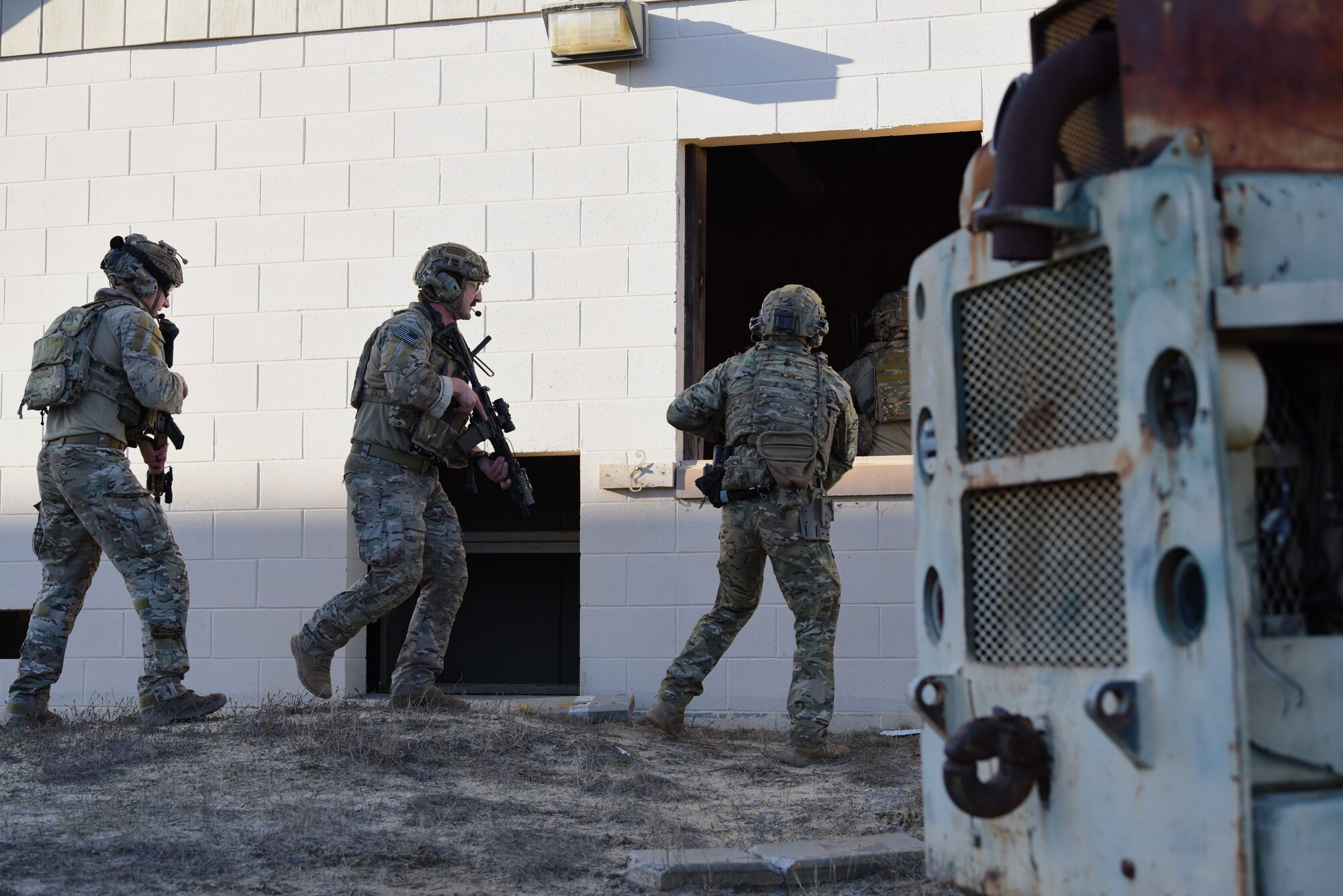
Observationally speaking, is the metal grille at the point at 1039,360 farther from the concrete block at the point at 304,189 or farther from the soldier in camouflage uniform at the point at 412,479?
Answer: the concrete block at the point at 304,189

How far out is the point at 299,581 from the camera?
7.79 metres

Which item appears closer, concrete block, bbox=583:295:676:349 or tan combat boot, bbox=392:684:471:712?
tan combat boot, bbox=392:684:471:712

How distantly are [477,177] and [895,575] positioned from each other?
321 centimetres

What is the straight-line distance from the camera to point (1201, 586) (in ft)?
7.02

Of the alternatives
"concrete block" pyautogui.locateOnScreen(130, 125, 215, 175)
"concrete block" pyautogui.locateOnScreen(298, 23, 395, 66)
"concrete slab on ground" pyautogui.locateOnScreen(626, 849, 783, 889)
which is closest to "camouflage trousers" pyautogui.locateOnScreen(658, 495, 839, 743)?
"concrete slab on ground" pyautogui.locateOnScreen(626, 849, 783, 889)

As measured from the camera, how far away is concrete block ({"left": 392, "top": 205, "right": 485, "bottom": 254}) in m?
7.77

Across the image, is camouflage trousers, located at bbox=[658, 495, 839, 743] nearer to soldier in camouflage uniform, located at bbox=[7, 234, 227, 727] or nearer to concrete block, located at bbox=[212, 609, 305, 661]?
soldier in camouflage uniform, located at bbox=[7, 234, 227, 727]

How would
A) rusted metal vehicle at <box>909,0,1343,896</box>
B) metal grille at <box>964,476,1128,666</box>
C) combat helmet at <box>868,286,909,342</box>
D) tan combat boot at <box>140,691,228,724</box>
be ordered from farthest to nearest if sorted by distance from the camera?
combat helmet at <box>868,286,909,342</box>
tan combat boot at <box>140,691,228,724</box>
metal grille at <box>964,476,1128,666</box>
rusted metal vehicle at <box>909,0,1343,896</box>

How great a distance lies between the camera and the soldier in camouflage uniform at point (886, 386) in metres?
8.42

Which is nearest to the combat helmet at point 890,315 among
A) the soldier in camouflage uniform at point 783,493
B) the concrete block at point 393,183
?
the soldier in camouflage uniform at point 783,493

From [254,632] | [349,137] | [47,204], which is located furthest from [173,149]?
[254,632]

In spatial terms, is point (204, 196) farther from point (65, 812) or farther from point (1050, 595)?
point (1050, 595)

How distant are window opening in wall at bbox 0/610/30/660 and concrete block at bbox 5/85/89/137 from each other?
9.54ft

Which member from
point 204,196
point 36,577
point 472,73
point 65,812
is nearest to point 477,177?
point 472,73
